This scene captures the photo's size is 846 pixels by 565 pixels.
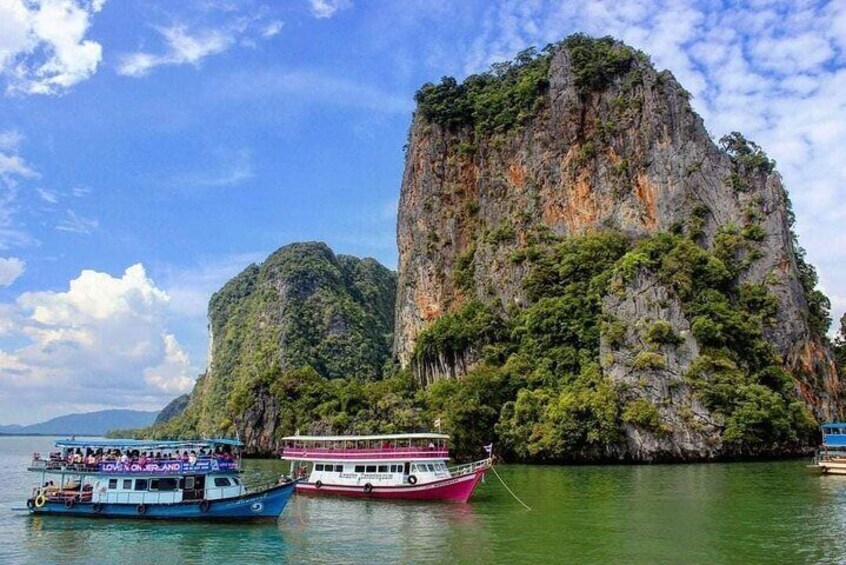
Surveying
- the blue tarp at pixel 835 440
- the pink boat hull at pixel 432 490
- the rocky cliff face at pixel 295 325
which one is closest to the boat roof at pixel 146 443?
the pink boat hull at pixel 432 490

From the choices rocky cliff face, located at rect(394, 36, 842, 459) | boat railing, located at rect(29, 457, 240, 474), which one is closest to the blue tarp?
rocky cliff face, located at rect(394, 36, 842, 459)

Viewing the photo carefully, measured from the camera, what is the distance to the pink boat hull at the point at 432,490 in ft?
116

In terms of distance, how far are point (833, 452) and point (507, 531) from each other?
104ft

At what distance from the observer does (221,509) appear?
29141 mm

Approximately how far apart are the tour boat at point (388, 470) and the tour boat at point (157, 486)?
4665 mm

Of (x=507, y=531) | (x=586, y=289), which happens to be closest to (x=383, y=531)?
Result: (x=507, y=531)

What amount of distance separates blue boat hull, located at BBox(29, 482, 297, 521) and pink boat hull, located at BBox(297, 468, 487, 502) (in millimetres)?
8457

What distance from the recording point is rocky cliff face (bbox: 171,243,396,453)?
123 metres

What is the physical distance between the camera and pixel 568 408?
58094 mm

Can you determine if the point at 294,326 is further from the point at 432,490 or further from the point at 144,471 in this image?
the point at 144,471

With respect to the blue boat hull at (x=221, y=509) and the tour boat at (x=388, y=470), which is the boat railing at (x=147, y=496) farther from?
the tour boat at (x=388, y=470)

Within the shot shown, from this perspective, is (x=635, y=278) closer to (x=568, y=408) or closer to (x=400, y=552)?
(x=568, y=408)

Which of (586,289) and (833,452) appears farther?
(586,289)

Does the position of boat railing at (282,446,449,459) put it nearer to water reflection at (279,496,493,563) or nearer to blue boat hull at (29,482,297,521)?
water reflection at (279,496,493,563)
